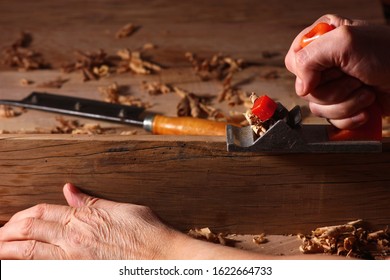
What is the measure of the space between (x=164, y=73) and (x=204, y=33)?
35 cm

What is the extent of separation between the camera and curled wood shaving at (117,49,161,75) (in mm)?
2633

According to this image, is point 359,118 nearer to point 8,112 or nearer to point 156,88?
point 156,88

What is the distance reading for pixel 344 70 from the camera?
1673mm

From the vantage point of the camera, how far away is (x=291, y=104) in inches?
94.8

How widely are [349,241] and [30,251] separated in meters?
0.83

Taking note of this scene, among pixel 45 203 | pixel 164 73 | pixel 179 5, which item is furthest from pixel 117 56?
pixel 45 203

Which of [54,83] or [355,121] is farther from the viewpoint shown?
[54,83]

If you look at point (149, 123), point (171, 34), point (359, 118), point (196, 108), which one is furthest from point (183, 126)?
point (171, 34)

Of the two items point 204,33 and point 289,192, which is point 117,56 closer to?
point 204,33

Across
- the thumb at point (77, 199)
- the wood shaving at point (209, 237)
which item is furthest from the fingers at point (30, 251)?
the wood shaving at point (209, 237)

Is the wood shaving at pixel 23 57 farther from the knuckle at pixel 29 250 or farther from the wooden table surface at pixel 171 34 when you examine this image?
the knuckle at pixel 29 250

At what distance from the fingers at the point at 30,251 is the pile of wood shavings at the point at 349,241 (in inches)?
25.3

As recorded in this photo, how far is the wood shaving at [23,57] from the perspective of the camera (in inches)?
105

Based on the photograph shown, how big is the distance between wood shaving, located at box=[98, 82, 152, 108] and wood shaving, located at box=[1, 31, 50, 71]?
329 mm
